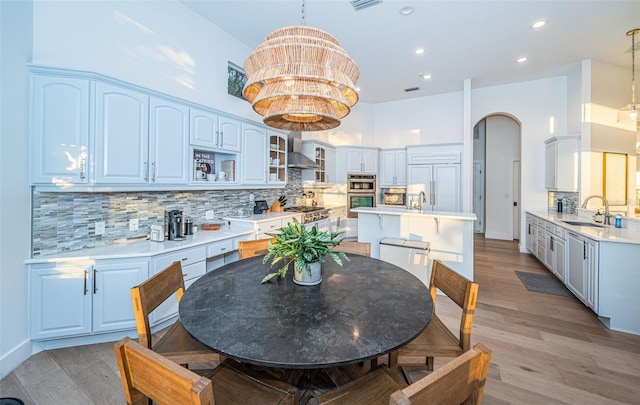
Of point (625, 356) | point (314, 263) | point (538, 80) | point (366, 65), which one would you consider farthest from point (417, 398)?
point (538, 80)

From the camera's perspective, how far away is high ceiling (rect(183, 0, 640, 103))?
125 inches

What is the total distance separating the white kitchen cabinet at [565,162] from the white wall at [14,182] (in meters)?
7.18

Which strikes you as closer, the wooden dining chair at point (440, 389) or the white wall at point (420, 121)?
the wooden dining chair at point (440, 389)

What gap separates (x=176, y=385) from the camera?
780 millimetres

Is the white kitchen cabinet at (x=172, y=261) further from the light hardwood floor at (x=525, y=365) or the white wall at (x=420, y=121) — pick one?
the white wall at (x=420, y=121)

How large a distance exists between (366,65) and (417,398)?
5017mm

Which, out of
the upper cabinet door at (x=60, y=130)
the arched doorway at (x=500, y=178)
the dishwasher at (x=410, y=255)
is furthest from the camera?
the arched doorway at (x=500, y=178)

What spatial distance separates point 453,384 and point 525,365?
1976 mm

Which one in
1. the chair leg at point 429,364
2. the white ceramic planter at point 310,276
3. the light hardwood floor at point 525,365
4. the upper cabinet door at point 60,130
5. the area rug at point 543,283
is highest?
the upper cabinet door at point 60,130

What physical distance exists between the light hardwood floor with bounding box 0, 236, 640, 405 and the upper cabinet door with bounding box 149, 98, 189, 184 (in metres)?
1.64

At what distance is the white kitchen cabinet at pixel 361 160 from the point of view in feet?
20.1

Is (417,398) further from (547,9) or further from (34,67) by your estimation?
(547,9)

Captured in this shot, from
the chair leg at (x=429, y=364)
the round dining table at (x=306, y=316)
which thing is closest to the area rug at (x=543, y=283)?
the chair leg at (x=429, y=364)

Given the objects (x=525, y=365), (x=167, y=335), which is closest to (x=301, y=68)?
(x=167, y=335)
